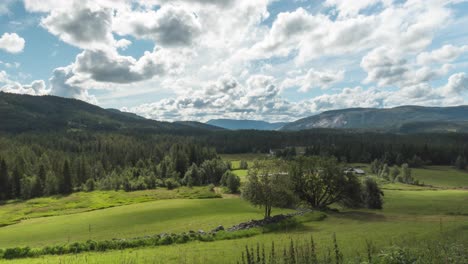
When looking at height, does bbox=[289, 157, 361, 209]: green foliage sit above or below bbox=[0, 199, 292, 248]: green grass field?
above

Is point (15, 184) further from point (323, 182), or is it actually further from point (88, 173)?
point (323, 182)

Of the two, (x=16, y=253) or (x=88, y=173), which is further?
(x=88, y=173)

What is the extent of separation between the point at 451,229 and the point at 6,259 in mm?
51762

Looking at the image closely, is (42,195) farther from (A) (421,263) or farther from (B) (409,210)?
(A) (421,263)

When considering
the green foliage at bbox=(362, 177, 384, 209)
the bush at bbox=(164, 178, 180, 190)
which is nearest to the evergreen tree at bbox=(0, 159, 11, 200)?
the bush at bbox=(164, 178, 180, 190)

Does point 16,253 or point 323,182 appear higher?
point 323,182

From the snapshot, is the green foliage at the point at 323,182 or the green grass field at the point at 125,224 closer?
the green grass field at the point at 125,224

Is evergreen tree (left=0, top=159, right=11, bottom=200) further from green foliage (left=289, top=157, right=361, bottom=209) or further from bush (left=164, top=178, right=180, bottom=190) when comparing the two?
green foliage (left=289, top=157, right=361, bottom=209)

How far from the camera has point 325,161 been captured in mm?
72750

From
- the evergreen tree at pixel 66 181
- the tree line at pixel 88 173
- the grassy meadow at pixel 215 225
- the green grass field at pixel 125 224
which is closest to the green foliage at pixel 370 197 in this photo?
the grassy meadow at pixel 215 225

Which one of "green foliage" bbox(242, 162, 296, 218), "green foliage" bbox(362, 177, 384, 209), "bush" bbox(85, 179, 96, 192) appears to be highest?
"green foliage" bbox(242, 162, 296, 218)

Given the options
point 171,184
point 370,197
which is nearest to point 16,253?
point 370,197

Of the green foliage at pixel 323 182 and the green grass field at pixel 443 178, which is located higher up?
the green foliage at pixel 323 182

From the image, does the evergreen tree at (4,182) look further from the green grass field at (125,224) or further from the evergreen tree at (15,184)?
the green grass field at (125,224)
